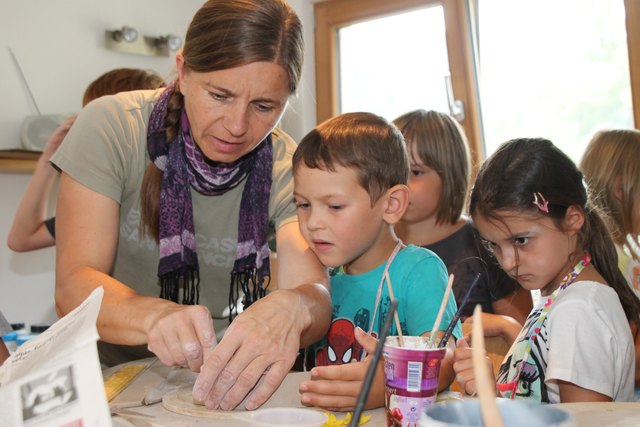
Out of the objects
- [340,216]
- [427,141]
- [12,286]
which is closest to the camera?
[340,216]

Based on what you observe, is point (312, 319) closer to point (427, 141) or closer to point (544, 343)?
point (544, 343)

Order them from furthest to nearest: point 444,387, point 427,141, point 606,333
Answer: point 427,141 → point 606,333 → point 444,387

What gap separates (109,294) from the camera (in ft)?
4.22

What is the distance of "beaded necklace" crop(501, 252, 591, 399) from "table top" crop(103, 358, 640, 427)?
1.00 feet

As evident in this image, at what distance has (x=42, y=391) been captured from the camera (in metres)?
0.71

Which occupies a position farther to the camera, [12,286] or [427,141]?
[12,286]

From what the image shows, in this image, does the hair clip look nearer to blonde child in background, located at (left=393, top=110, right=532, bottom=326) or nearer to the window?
blonde child in background, located at (left=393, top=110, right=532, bottom=326)

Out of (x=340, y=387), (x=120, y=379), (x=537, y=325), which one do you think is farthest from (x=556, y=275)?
(x=120, y=379)

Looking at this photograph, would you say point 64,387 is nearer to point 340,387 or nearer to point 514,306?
point 340,387

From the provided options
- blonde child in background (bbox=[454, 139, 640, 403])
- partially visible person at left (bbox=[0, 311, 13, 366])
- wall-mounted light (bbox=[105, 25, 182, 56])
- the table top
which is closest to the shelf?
wall-mounted light (bbox=[105, 25, 182, 56])

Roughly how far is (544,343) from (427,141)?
3.77ft

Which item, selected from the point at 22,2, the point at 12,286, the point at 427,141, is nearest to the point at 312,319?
the point at 427,141

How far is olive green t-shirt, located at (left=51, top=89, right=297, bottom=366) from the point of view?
1.49 metres

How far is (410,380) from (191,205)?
93cm
